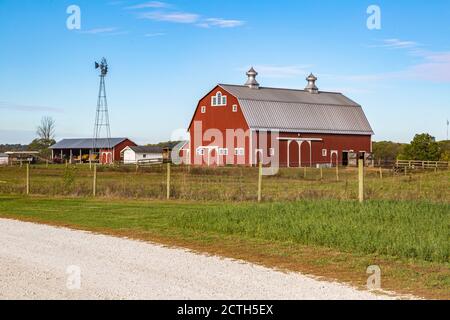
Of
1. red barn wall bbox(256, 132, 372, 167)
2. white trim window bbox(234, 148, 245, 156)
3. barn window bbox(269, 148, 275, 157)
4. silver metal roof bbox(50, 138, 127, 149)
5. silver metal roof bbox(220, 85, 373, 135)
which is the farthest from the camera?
silver metal roof bbox(50, 138, 127, 149)

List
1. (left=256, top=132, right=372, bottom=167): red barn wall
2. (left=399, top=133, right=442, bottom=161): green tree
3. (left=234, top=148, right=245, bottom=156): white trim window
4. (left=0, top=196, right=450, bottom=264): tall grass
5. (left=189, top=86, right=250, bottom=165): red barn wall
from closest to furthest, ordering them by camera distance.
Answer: (left=0, top=196, right=450, bottom=264): tall grass → (left=234, top=148, right=245, bottom=156): white trim window → (left=189, top=86, right=250, bottom=165): red barn wall → (left=256, top=132, right=372, bottom=167): red barn wall → (left=399, top=133, right=442, bottom=161): green tree

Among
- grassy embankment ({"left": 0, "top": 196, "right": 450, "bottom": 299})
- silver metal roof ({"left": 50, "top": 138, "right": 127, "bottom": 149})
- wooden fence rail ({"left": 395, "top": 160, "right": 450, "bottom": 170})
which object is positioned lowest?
grassy embankment ({"left": 0, "top": 196, "right": 450, "bottom": 299})

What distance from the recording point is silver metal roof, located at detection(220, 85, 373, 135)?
192ft

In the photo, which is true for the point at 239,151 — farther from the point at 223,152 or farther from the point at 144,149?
the point at 144,149

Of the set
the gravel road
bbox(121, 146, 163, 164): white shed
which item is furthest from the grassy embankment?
bbox(121, 146, 163, 164): white shed

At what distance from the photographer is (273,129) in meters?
58.0

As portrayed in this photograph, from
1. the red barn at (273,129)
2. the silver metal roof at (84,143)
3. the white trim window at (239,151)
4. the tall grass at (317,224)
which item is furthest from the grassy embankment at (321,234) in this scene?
the silver metal roof at (84,143)

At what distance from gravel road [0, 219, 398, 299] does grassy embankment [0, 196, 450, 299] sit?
778 mm

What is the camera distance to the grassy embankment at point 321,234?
10.1 metres

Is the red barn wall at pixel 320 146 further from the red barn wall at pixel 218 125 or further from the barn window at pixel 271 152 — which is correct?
the red barn wall at pixel 218 125

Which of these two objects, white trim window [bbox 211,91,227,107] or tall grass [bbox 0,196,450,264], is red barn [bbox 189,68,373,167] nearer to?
white trim window [bbox 211,91,227,107]

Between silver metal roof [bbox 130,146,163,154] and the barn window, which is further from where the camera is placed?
silver metal roof [bbox 130,146,163,154]

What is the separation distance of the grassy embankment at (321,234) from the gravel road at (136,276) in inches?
30.6

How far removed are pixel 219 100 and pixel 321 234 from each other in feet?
156
